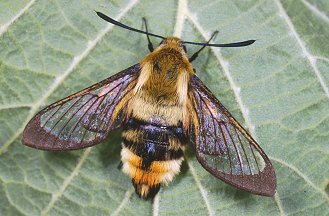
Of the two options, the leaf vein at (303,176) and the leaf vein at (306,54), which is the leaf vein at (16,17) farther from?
the leaf vein at (303,176)

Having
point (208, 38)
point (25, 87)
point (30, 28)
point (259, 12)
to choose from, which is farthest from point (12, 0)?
point (259, 12)

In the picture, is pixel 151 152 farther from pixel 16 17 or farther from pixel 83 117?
pixel 16 17

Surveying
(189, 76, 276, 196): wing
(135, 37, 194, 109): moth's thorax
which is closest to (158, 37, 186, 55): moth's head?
(135, 37, 194, 109): moth's thorax

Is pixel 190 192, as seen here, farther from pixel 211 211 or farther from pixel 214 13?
pixel 214 13

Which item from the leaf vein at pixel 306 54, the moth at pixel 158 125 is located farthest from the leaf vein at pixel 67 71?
the leaf vein at pixel 306 54

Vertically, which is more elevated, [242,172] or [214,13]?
[214,13]

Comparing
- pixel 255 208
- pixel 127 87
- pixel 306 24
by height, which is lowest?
pixel 255 208

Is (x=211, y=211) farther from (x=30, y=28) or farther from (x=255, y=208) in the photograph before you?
(x=30, y=28)
